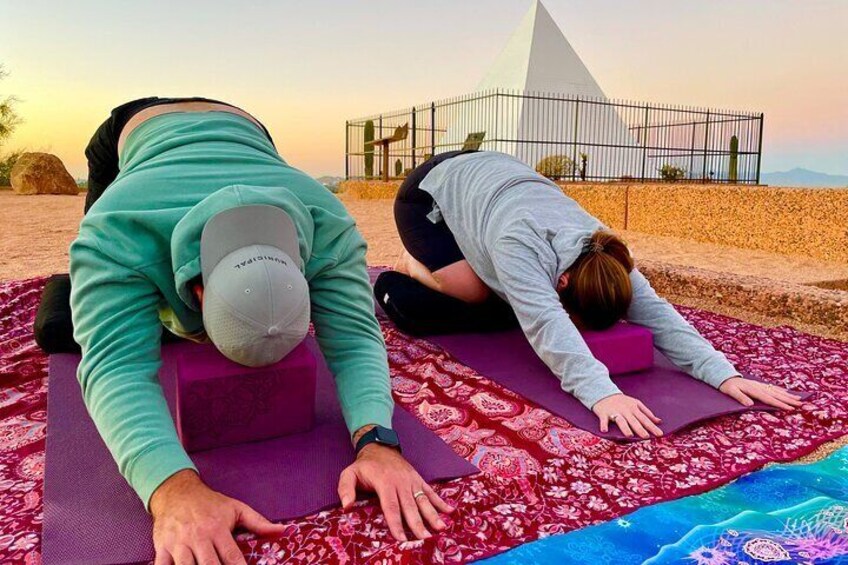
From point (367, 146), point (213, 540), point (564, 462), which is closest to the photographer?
point (213, 540)

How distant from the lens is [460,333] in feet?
9.93

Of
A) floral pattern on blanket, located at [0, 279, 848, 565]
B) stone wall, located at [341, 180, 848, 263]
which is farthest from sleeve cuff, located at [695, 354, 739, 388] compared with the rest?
stone wall, located at [341, 180, 848, 263]

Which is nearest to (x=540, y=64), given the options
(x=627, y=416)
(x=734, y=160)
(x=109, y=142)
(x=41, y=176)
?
(x=734, y=160)

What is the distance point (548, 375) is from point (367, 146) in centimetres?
1554

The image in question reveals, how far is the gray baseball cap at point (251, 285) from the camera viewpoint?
1.39 m

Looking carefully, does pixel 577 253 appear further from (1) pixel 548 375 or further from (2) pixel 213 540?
(2) pixel 213 540

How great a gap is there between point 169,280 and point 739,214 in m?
6.41

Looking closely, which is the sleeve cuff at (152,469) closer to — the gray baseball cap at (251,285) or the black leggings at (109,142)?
the gray baseball cap at (251,285)

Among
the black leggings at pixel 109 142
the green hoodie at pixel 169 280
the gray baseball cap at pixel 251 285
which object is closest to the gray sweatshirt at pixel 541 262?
the green hoodie at pixel 169 280

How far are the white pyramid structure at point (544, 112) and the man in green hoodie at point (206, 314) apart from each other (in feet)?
40.4

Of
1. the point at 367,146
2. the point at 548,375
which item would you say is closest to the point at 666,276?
the point at 548,375

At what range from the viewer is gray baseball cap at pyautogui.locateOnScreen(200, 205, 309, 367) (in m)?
1.39

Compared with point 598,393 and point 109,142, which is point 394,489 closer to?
point 598,393

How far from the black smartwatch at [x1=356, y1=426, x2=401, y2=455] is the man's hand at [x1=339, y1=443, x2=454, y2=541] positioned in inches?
0.6
